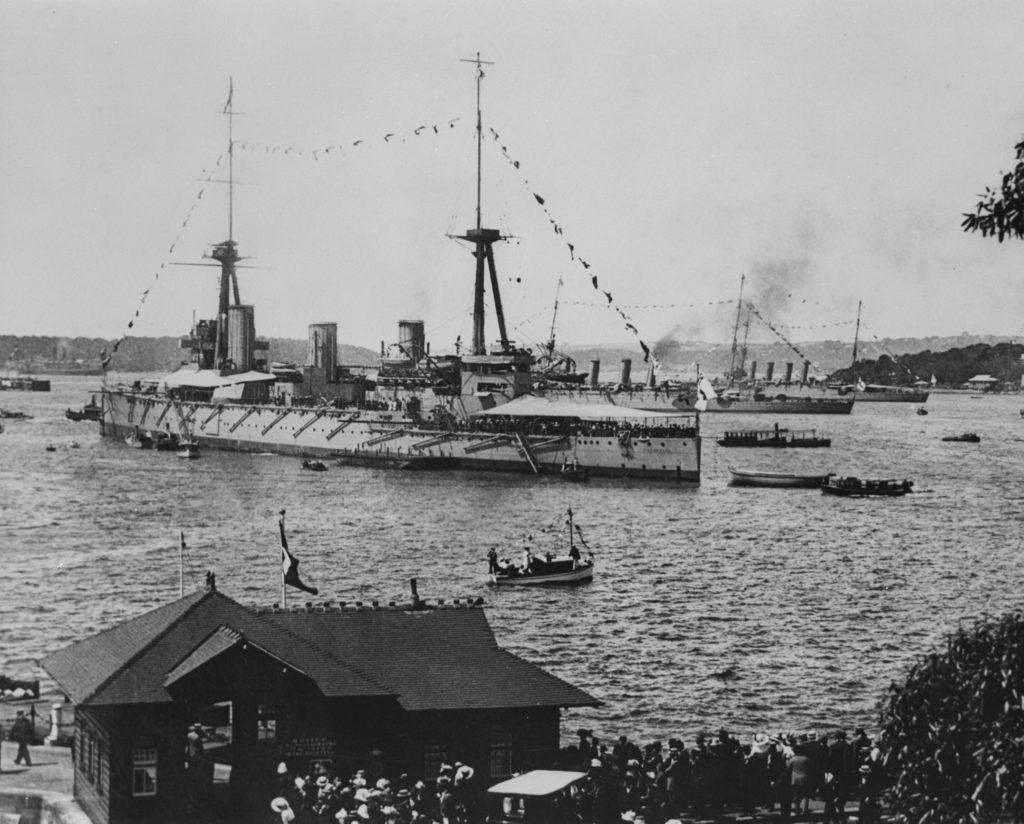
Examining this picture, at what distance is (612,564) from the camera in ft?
173

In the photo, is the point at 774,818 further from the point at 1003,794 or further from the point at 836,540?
the point at 836,540

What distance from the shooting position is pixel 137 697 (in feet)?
63.4

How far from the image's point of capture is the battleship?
84.8m

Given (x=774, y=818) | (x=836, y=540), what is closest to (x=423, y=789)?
(x=774, y=818)

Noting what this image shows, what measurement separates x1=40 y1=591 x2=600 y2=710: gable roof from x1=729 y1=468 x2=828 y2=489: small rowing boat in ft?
202

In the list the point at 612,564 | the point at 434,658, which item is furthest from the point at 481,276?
the point at 434,658

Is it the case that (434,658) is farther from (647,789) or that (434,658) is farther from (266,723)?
(647,789)

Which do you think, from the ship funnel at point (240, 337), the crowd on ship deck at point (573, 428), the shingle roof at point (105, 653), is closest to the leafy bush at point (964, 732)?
the shingle roof at point (105, 653)

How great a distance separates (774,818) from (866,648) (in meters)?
19.7

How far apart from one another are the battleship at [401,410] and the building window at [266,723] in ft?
175

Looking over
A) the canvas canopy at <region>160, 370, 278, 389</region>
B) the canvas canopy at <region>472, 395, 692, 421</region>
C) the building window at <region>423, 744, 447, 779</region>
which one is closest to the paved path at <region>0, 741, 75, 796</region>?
the building window at <region>423, 744, 447, 779</region>

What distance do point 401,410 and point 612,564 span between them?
46.8 m

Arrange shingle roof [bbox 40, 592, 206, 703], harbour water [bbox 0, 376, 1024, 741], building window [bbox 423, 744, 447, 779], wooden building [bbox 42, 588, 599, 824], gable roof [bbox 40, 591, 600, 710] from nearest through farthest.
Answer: wooden building [bbox 42, 588, 599, 824]
gable roof [bbox 40, 591, 600, 710]
shingle roof [bbox 40, 592, 206, 703]
building window [bbox 423, 744, 447, 779]
harbour water [bbox 0, 376, 1024, 741]

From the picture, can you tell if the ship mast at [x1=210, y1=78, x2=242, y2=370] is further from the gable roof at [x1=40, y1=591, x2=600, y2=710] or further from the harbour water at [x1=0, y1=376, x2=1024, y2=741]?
the gable roof at [x1=40, y1=591, x2=600, y2=710]
